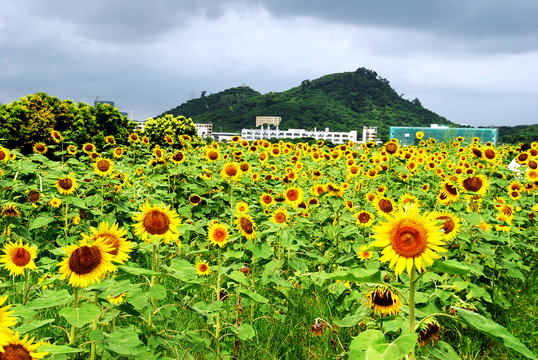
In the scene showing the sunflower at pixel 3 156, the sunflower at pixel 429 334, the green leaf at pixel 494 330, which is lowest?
the sunflower at pixel 429 334

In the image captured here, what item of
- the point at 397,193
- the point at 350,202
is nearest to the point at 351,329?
the point at 350,202

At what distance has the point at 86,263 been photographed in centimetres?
160

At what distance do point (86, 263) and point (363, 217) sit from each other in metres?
2.47

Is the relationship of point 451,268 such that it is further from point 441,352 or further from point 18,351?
point 18,351

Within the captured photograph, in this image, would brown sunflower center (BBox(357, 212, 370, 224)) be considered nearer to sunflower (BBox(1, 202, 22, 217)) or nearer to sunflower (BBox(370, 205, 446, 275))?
sunflower (BBox(370, 205, 446, 275))

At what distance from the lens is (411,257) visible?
4.49 feet

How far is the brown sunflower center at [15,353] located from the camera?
3.99ft

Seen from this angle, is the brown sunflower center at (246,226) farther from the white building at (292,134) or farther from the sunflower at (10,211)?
the white building at (292,134)

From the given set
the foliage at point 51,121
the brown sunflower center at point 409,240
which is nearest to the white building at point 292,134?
the foliage at point 51,121

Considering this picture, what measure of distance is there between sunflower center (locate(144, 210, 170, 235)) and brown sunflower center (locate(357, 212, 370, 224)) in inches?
77.8

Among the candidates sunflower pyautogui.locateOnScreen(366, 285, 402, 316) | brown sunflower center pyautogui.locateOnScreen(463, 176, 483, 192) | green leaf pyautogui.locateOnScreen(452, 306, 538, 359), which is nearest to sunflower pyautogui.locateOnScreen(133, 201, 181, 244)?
sunflower pyautogui.locateOnScreen(366, 285, 402, 316)

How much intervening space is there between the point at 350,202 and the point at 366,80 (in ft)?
523

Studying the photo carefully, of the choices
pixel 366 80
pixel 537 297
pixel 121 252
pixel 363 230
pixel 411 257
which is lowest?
pixel 537 297

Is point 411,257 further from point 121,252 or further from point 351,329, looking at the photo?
point 351,329
